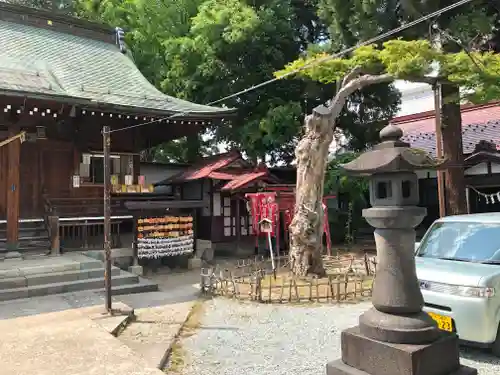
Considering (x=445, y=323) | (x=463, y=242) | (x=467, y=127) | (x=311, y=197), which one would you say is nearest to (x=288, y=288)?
(x=311, y=197)

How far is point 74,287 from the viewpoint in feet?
28.9

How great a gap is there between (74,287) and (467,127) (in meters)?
15.6

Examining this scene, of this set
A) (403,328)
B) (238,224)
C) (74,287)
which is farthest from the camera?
(238,224)

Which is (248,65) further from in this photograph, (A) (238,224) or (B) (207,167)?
(A) (238,224)

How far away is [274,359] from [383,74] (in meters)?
8.52

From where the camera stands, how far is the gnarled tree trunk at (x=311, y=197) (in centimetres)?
958

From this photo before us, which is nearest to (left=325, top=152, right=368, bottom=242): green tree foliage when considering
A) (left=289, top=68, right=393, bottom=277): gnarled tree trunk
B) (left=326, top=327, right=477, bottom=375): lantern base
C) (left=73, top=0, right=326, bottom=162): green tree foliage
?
(left=73, top=0, right=326, bottom=162): green tree foliage

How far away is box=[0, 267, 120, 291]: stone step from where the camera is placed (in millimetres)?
8398

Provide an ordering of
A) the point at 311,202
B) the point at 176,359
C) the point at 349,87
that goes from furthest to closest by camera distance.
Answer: the point at 349,87 → the point at 311,202 → the point at 176,359

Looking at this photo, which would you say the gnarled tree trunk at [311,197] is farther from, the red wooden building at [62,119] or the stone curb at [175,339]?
the red wooden building at [62,119]

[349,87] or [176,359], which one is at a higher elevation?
[349,87]

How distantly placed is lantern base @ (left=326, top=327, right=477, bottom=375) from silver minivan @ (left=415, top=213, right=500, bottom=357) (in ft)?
5.18

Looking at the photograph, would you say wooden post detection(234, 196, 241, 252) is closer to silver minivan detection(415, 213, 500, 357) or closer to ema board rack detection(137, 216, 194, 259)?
ema board rack detection(137, 216, 194, 259)

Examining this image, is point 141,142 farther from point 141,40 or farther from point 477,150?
point 477,150
